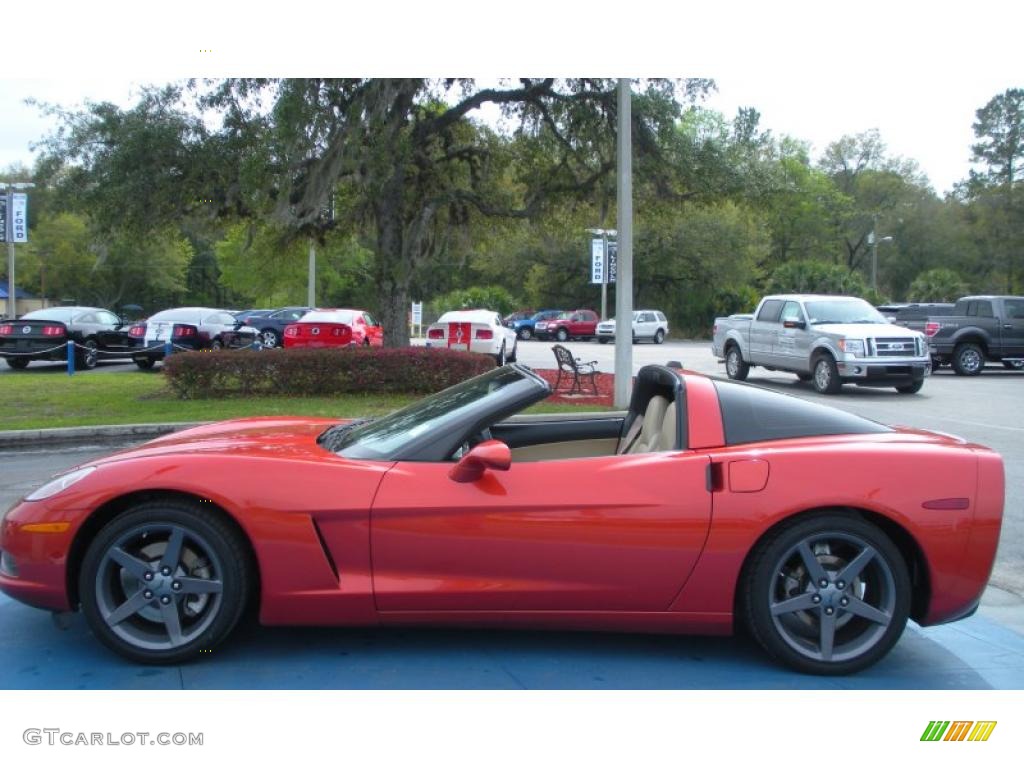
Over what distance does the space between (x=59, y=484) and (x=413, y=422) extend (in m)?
1.52

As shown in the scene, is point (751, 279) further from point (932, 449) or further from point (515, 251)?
point (932, 449)

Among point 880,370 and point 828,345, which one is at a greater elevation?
point 828,345

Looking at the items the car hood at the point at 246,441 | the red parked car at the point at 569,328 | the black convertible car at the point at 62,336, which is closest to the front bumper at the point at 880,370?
the car hood at the point at 246,441

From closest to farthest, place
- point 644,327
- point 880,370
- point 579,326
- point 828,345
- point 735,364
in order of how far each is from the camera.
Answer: point 880,370
point 828,345
point 735,364
point 644,327
point 579,326

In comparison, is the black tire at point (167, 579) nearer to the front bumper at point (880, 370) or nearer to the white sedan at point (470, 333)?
the front bumper at point (880, 370)

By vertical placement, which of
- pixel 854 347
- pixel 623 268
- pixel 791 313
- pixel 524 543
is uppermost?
pixel 623 268

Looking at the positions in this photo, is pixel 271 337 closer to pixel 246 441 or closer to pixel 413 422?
pixel 246 441

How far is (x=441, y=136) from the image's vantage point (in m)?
17.8

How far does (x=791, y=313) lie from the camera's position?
17.5 meters

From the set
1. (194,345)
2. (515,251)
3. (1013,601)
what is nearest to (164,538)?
(1013,601)

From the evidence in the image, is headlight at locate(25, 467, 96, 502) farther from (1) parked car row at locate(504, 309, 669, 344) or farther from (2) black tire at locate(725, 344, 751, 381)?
(1) parked car row at locate(504, 309, 669, 344)

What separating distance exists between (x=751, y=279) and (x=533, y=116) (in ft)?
129

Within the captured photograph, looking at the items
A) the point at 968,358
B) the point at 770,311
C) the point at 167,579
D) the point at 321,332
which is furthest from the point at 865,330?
the point at 167,579

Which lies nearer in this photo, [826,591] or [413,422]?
[826,591]
